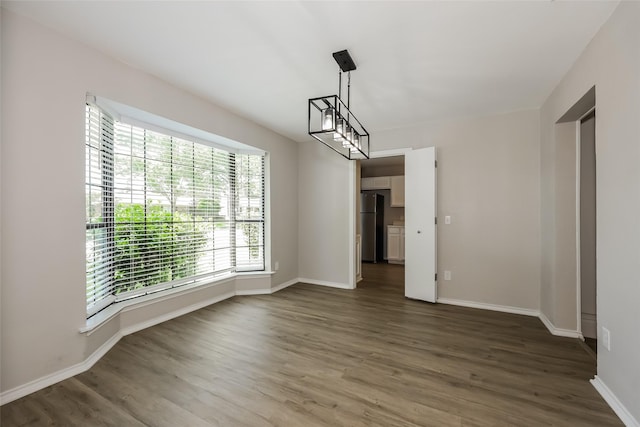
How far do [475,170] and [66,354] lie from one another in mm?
4591

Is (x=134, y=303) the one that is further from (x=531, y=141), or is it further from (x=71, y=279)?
(x=531, y=141)

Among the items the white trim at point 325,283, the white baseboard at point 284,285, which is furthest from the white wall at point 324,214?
the white baseboard at point 284,285

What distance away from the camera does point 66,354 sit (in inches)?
78.4

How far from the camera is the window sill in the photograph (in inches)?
86.9

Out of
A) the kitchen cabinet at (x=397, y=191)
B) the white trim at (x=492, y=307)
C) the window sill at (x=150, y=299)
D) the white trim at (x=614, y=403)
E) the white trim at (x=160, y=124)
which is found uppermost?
Answer: the white trim at (x=160, y=124)

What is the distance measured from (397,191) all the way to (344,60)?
499 cm

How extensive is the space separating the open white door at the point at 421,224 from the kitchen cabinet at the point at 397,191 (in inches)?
116

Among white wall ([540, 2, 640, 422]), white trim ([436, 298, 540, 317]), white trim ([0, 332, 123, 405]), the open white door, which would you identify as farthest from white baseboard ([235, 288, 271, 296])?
white wall ([540, 2, 640, 422])

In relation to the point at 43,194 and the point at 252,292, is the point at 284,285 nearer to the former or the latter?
the point at 252,292

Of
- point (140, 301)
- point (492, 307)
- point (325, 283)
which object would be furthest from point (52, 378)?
point (492, 307)

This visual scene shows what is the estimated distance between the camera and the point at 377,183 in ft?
23.1

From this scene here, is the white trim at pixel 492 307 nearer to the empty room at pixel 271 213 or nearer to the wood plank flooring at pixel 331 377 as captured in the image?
the empty room at pixel 271 213

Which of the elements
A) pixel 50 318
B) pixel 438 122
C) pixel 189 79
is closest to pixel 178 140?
pixel 189 79

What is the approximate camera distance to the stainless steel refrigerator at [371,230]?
270 inches
